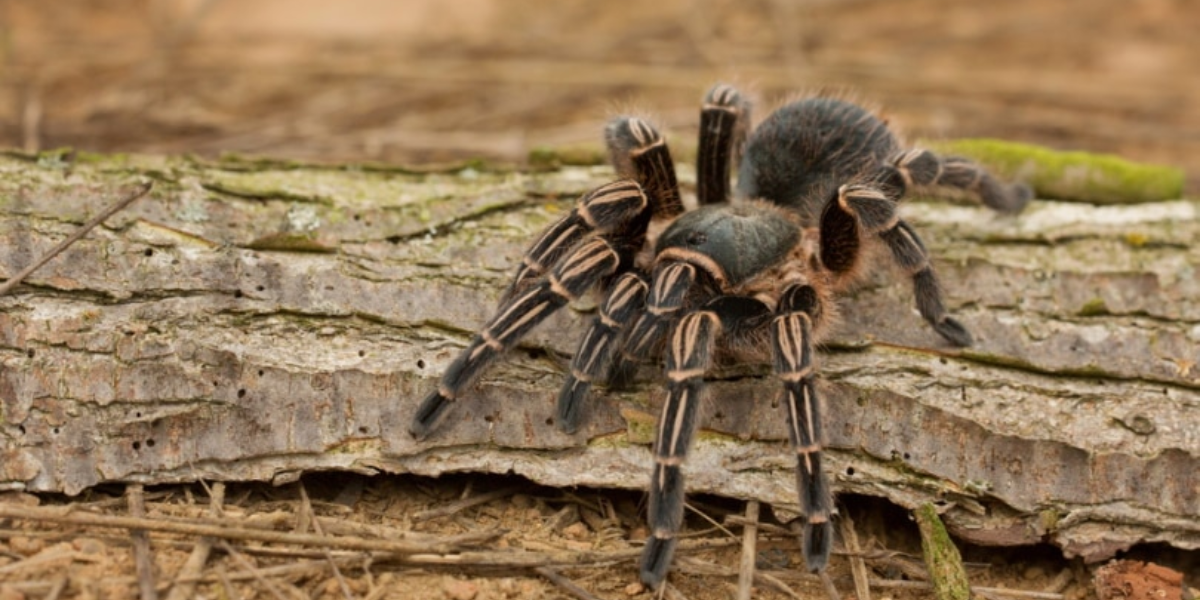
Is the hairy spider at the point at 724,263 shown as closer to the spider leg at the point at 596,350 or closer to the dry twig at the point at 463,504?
the spider leg at the point at 596,350

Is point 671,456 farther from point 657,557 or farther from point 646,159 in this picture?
point 646,159

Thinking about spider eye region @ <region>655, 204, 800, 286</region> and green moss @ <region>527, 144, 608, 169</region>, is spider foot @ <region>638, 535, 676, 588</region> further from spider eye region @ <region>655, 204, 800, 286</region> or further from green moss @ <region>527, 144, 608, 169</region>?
green moss @ <region>527, 144, 608, 169</region>

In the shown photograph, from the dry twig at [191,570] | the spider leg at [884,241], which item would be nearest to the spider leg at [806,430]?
the spider leg at [884,241]

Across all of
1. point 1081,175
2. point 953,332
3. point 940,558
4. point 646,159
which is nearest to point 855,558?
point 940,558

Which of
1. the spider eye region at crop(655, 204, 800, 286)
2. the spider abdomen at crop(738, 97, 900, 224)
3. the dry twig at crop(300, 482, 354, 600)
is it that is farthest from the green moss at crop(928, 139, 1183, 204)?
the dry twig at crop(300, 482, 354, 600)

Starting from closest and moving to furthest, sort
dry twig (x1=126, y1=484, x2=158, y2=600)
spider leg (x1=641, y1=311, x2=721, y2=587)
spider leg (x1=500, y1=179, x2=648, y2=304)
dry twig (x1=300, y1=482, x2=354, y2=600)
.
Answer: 1. dry twig (x1=126, y1=484, x2=158, y2=600)
2. dry twig (x1=300, y1=482, x2=354, y2=600)
3. spider leg (x1=641, y1=311, x2=721, y2=587)
4. spider leg (x1=500, y1=179, x2=648, y2=304)
